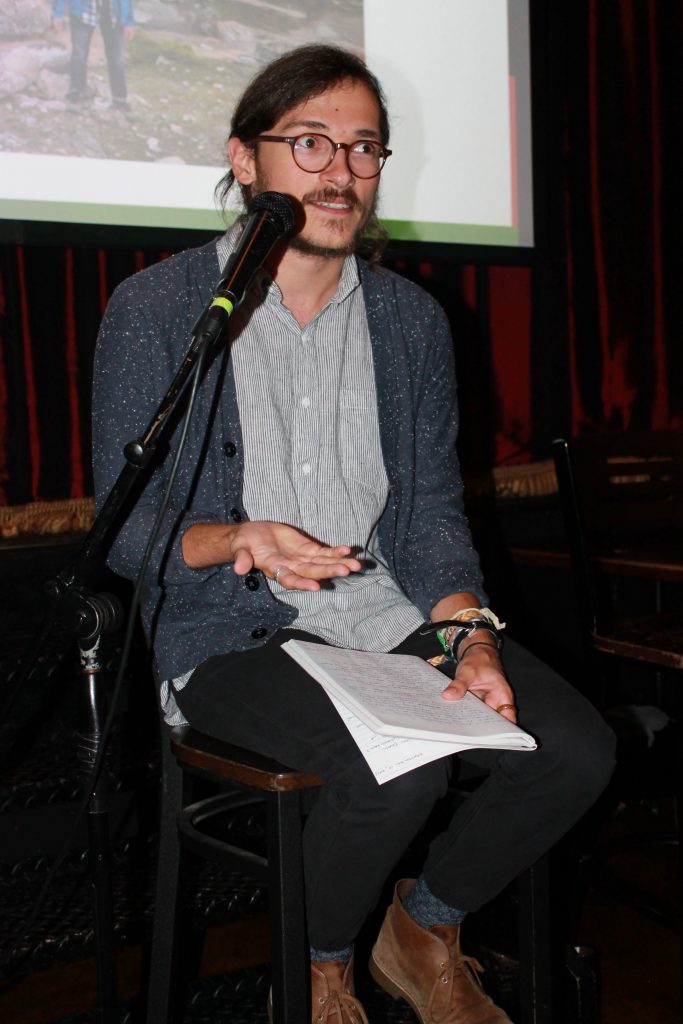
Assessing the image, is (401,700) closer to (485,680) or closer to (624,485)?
(485,680)

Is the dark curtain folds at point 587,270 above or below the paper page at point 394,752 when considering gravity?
above

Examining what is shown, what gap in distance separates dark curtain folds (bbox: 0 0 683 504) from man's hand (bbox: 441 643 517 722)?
64.5 inches

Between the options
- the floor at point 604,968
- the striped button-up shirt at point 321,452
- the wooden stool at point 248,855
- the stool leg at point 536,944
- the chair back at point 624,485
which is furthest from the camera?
the chair back at point 624,485

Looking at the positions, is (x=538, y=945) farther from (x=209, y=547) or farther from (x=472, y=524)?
(x=472, y=524)

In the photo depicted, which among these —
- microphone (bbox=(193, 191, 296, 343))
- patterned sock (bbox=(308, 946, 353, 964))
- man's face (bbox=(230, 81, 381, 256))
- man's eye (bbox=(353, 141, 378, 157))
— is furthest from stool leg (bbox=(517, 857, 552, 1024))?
man's eye (bbox=(353, 141, 378, 157))

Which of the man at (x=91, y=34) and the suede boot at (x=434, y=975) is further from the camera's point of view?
the man at (x=91, y=34)

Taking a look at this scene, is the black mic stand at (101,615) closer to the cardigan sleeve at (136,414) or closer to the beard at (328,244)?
the cardigan sleeve at (136,414)

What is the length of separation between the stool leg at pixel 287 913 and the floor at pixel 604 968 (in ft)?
1.91

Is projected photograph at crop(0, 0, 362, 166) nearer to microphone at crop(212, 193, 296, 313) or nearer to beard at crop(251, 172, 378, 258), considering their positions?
beard at crop(251, 172, 378, 258)

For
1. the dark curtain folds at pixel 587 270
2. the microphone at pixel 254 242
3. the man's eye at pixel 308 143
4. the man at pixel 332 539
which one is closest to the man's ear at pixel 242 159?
the man at pixel 332 539

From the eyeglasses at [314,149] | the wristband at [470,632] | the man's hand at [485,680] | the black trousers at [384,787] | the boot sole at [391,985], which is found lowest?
the boot sole at [391,985]

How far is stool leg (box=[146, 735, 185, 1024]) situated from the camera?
1350 mm

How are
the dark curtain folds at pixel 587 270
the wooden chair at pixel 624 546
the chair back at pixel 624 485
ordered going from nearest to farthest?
the wooden chair at pixel 624 546
the chair back at pixel 624 485
the dark curtain folds at pixel 587 270

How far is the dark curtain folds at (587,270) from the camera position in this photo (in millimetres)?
2955
